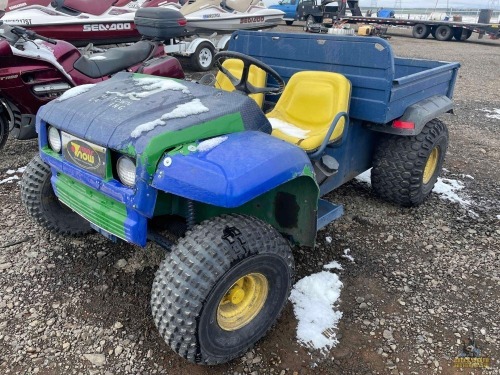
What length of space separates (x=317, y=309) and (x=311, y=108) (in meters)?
1.40

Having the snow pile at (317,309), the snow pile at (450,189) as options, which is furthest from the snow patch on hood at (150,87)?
the snow pile at (450,189)

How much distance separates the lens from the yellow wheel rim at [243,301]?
2.06 metres

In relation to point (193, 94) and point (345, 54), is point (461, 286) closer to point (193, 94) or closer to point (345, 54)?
point (345, 54)

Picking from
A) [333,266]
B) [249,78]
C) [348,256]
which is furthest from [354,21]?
[333,266]

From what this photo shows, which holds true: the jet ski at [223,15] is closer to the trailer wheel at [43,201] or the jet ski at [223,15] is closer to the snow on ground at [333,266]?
the trailer wheel at [43,201]

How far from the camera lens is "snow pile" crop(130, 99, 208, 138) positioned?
75.2 inches

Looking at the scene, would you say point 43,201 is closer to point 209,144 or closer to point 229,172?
point 209,144

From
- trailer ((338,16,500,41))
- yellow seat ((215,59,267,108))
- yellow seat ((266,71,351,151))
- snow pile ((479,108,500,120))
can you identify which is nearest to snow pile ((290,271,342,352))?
yellow seat ((266,71,351,151))

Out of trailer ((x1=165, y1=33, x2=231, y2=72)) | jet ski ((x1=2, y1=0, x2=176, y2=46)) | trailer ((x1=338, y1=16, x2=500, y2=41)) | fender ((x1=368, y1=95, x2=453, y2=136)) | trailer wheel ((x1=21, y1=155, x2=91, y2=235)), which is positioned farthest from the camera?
trailer ((x1=338, y1=16, x2=500, y2=41))

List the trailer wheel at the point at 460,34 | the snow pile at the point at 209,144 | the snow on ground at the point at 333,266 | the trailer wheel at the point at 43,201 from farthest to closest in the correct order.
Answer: the trailer wheel at the point at 460,34
the snow on ground at the point at 333,266
the trailer wheel at the point at 43,201
the snow pile at the point at 209,144

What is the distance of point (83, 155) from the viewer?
2088 mm

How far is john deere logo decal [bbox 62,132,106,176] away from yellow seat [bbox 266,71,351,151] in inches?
47.1

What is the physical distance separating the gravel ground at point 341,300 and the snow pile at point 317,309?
52mm

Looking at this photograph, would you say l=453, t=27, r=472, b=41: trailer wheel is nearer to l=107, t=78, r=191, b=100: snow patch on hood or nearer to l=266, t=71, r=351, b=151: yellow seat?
l=266, t=71, r=351, b=151: yellow seat
